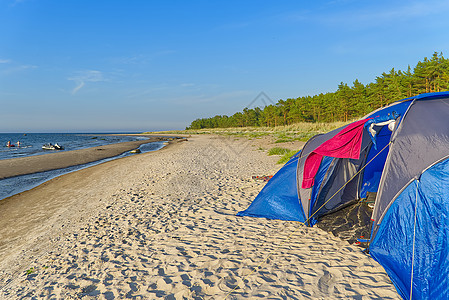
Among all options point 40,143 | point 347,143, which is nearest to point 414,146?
point 347,143

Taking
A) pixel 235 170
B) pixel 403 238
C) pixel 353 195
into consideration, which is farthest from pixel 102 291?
pixel 235 170

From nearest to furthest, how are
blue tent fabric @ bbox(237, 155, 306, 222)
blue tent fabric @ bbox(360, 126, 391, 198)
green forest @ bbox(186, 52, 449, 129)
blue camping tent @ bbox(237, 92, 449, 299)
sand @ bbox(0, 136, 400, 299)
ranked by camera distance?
blue camping tent @ bbox(237, 92, 449, 299) < sand @ bbox(0, 136, 400, 299) < blue tent fabric @ bbox(237, 155, 306, 222) < blue tent fabric @ bbox(360, 126, 391, 198) < green forest @ bbox(186, 52, 449, 129)

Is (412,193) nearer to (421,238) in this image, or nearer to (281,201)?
(421,238)

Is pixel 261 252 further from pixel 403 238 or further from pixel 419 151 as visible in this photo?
pixel 419 151

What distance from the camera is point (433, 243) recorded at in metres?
3.58

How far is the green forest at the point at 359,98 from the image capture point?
1569 inches

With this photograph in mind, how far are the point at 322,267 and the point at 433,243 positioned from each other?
1662mm

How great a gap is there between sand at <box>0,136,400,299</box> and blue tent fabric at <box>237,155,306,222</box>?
27 cm

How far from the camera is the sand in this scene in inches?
153

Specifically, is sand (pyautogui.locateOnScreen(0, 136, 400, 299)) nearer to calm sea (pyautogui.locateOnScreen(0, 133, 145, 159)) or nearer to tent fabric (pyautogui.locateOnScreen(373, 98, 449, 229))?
tent fabric (pyautogui.locateOnScreen(373, 98, 449, 229))

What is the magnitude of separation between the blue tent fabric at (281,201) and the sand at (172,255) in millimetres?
268

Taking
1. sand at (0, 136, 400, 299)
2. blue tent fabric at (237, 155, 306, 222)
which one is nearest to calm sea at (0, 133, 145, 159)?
sand at (0, 136, 400, 299)

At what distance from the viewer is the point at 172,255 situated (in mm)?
4996

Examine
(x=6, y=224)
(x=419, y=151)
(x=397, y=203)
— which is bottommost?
(x=6, y=224)
